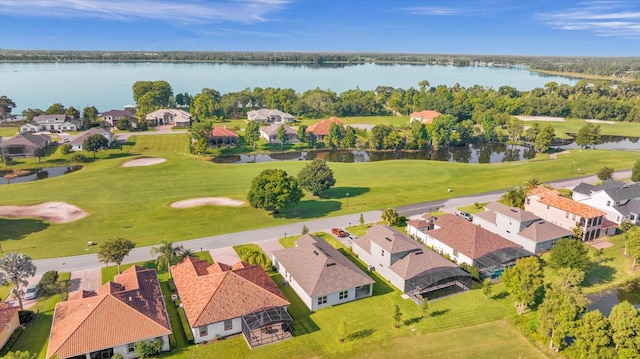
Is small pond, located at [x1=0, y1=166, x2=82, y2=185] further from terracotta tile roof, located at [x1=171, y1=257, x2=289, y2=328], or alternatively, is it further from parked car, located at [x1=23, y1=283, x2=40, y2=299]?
terracotta tile roof, located at [x1=171, y1=257, x2=289, y2=328]

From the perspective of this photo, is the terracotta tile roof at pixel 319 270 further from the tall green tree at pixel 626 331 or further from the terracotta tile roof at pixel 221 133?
the terracotta tile roof at pixel 221 133

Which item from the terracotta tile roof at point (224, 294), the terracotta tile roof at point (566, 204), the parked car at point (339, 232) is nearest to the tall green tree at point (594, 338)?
the terracotta tile roof at point (224, 294)

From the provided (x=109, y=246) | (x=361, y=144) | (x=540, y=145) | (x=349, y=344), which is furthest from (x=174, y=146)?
(x=540, y=145)

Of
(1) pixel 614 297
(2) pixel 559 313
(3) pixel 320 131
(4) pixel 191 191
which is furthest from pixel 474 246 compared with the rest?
(3) pixel 320 131

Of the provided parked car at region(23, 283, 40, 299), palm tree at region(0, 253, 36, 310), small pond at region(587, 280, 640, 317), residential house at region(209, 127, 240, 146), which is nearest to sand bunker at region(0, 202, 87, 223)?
parked car at region(23, 283, 40, 299)

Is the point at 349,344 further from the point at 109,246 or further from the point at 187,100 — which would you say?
the point at 187,100

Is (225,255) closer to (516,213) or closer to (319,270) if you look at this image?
(319,270)
